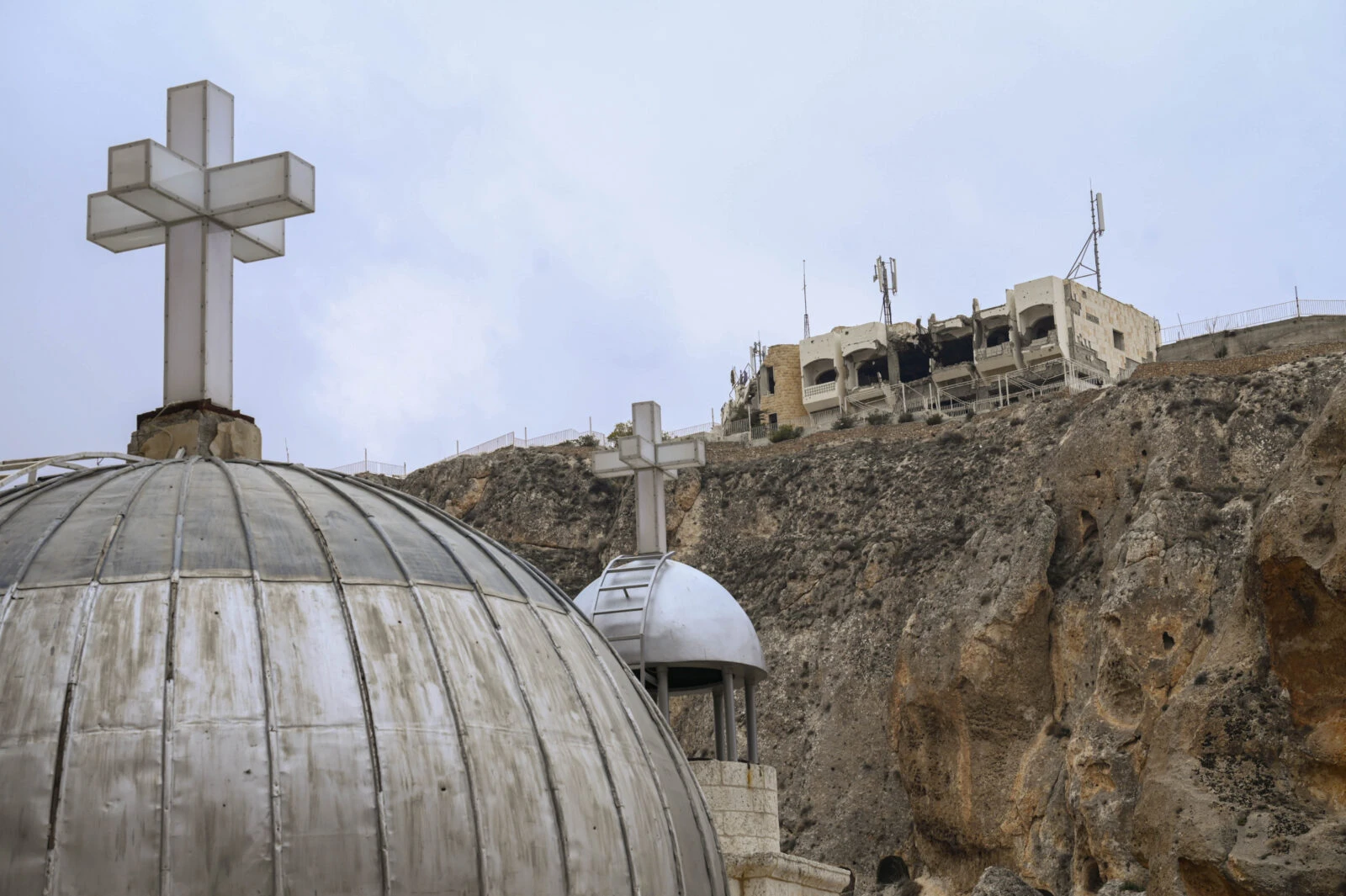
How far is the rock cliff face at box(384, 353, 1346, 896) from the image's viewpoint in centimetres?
3000

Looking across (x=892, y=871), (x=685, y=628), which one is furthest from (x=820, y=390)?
(x=685, y=628)

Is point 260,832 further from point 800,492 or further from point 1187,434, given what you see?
point 800,492

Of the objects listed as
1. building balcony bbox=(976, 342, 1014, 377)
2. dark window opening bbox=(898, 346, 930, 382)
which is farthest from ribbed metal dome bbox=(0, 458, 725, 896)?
dark window opening bbox=(898, 346, 930, 382)

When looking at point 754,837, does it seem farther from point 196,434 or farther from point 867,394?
point 867,394

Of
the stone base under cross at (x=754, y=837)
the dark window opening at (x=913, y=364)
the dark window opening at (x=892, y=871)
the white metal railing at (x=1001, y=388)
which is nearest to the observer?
the stone base under cross at (x=754, y=837)

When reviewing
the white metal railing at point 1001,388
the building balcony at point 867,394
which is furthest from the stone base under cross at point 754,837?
the building balcony at point 867,394

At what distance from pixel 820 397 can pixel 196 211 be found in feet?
201

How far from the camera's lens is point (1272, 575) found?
30.5m

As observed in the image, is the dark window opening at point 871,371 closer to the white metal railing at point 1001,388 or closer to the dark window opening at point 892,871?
the white metal railing at point 1001,388

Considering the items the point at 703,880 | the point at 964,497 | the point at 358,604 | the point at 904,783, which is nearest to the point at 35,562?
the point at 358,604

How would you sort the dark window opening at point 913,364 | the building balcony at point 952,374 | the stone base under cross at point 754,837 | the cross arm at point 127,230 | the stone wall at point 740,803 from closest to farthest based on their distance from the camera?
the cross arm at point 127,230
the stone base under cross at point 754,837
the stone wall at point 740,803
the building balcony at point 952,374
the dark window opening at point 913,364

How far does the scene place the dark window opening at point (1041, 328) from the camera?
6875 centimetres

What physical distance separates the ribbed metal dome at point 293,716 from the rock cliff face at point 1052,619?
19.0 metres

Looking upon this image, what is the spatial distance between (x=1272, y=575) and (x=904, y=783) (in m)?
17.9
